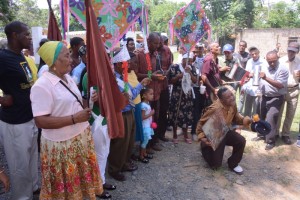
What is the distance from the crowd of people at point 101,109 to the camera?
2.23 metres

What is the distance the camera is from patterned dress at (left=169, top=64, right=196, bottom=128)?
507 centimetres

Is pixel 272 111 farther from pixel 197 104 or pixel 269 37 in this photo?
pixel 269 37

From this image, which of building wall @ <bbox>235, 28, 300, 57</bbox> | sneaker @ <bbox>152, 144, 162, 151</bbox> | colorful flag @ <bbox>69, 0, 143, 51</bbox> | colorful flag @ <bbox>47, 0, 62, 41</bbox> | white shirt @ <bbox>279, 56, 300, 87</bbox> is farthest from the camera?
building wall @ <bbox>235, 28, 300, 57</bbox>

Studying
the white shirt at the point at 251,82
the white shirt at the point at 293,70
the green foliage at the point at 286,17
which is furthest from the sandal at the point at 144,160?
the green foliage at the point at 286,17

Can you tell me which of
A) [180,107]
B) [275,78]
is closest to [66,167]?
[180,107]

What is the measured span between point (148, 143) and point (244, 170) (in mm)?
1597

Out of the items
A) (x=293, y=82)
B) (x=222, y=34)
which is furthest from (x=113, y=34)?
(x=222, y=34)

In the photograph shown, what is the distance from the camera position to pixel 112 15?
2.94 m

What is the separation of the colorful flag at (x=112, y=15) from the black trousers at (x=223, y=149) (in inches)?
87.0

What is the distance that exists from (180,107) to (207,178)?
152 centimetres

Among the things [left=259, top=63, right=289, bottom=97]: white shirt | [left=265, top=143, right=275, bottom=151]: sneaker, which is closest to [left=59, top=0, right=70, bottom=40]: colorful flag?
[left=259, top=63, right=289, bottom=97]: white shirt

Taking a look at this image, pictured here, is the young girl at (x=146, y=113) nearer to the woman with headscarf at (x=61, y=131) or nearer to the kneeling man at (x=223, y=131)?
the kneeling man at (x=223, y=131)

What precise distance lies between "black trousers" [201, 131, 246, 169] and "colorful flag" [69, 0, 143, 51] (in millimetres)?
2210

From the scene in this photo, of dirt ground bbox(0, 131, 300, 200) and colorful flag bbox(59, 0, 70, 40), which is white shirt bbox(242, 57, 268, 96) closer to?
dirt ground bbox(0, 131, 300, 200)
